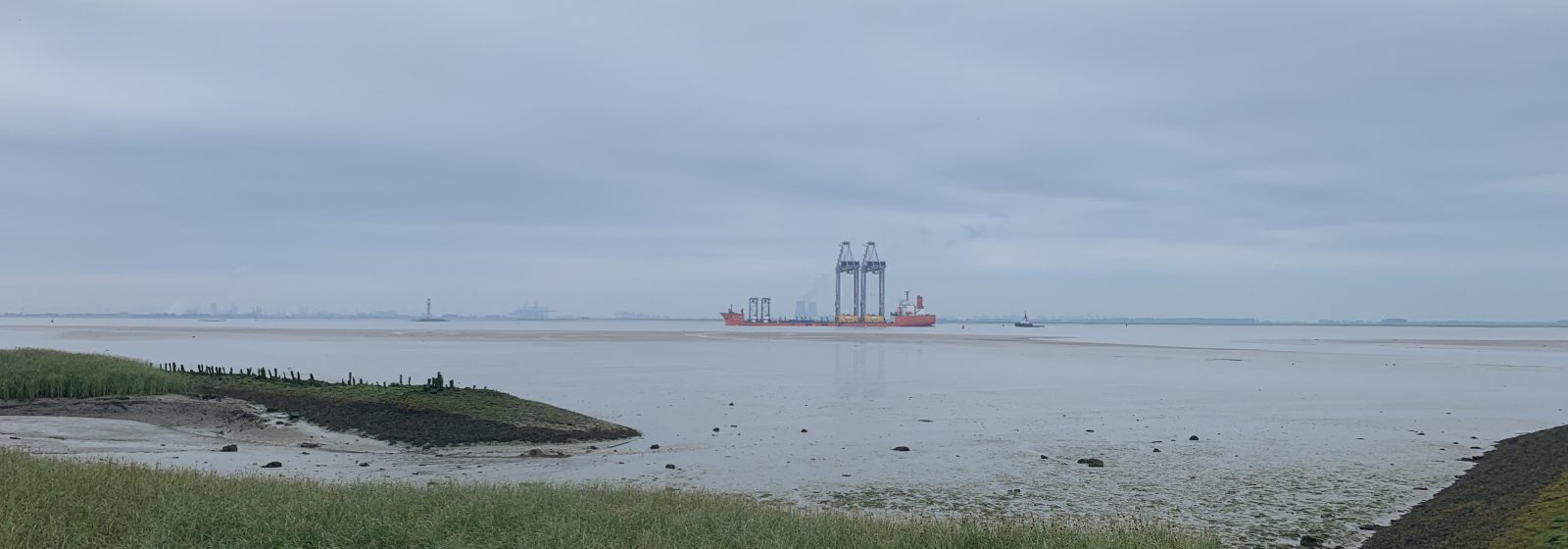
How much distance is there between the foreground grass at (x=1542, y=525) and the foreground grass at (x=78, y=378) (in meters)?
36.3

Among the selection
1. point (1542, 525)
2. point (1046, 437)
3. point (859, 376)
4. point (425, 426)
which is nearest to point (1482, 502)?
point (1542, 525)

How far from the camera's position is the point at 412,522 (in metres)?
11.3

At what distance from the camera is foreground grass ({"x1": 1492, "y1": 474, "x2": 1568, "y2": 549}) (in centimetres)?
1063

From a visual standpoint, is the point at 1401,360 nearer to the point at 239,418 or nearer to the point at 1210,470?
the point at 1210,470

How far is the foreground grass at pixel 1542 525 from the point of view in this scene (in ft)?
34.9

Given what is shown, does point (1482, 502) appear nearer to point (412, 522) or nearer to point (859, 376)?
point (412, 522)

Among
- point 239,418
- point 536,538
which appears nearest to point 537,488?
point 536,538

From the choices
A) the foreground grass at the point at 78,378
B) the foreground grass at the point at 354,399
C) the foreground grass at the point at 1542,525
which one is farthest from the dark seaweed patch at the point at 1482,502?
the foreground grass at the point at 78,378

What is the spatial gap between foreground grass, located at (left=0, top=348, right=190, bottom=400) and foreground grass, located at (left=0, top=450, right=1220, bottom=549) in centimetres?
2082

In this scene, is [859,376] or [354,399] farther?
[859,376]

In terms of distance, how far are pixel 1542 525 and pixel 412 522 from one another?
13.6 m

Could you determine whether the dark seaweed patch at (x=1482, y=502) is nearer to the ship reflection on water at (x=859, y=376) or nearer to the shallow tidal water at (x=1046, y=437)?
the shallow tidal water at (x=1046, y=437)

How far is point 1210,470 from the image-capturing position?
1983 cm

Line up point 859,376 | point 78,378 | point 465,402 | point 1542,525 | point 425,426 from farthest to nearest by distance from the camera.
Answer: point 859,376 → point 78,378 → point 465,402 → point 425,426 → point 1542,525
